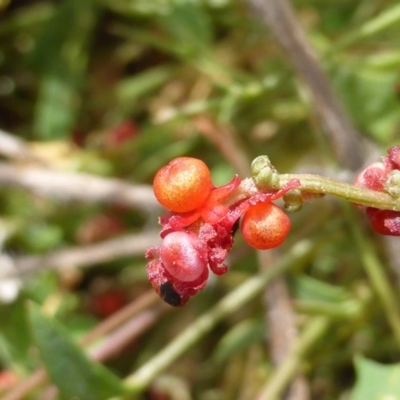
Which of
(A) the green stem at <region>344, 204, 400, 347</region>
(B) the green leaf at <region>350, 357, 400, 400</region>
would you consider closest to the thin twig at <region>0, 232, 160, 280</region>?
(A) the green stem at <region>344, 204, 400, 347</region>

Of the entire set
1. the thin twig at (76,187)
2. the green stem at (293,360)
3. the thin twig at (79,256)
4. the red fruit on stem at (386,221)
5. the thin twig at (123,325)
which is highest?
the thin twig at (76,187)

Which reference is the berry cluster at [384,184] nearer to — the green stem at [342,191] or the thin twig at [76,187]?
the green stem at [342,191]

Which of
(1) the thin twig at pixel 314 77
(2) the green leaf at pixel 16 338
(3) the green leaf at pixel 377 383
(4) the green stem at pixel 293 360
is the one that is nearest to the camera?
(3) the green leaf at pixel 377 383

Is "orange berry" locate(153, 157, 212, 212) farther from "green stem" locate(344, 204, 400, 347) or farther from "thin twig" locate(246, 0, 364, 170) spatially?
"green stem" locate(344, 204, 400, 347)

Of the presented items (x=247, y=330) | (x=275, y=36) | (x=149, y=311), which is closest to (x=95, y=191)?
(x=149, y=311)

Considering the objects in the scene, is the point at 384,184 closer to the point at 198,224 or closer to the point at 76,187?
the point at 198,224

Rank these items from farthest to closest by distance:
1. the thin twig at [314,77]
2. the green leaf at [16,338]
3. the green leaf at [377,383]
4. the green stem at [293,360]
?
the green leaf at [16,338], the green stem at [293,360], the thin twig at [314,77], the green leaf at [377,383]

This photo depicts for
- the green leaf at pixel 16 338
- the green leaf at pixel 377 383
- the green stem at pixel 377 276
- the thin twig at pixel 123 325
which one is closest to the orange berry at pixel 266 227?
the green leaf at pixel 377 383
